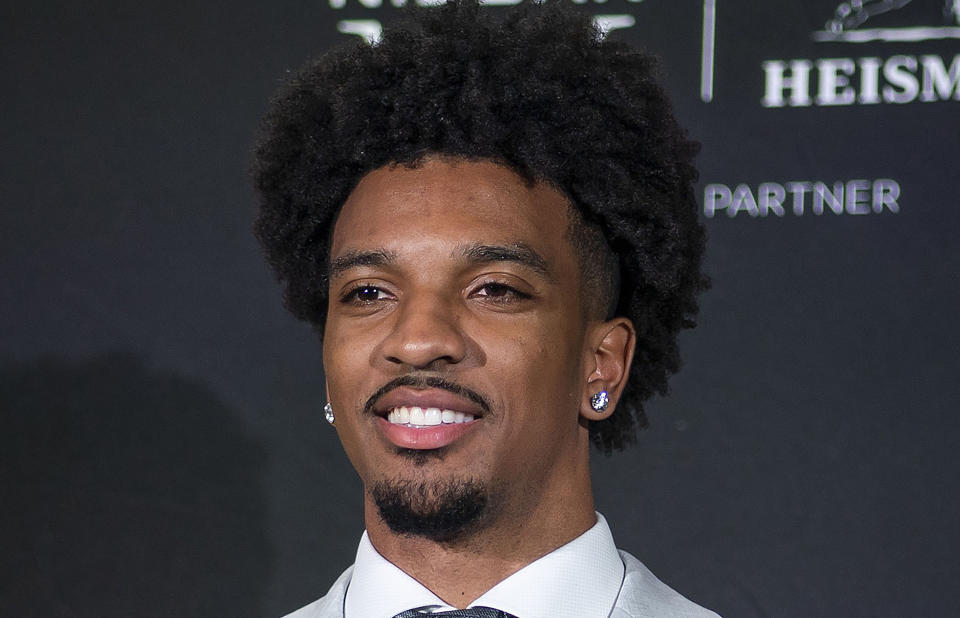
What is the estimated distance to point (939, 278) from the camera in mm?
2402

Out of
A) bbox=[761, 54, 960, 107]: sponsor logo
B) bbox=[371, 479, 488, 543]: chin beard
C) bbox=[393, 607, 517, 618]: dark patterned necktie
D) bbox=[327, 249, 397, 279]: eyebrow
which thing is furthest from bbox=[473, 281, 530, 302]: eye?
bbox=[761, 54, 960, 107]: sponsor logo

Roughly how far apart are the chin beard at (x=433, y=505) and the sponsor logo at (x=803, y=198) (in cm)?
110

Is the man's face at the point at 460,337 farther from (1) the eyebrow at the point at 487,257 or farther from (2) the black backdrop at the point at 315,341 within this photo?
(2) the black backdrop at the point at 315,341

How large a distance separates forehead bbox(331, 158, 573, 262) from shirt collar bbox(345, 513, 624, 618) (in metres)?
0.35

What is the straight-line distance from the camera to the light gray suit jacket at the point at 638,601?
166cm

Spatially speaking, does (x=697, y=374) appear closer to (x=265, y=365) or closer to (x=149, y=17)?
(x=265, y=365)

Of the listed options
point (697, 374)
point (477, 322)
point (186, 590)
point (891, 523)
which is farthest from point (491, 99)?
point (186, 590)

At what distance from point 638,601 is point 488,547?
21cm

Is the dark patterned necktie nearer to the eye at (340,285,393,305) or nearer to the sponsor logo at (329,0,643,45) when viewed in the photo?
the eye at (340,285,393,305)

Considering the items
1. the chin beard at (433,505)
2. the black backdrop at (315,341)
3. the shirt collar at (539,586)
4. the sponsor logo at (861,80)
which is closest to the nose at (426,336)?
the chin beard at (433,505)

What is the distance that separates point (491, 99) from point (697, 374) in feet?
3.17

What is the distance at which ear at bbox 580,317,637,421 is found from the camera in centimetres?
168

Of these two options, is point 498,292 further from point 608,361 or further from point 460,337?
point 608,361

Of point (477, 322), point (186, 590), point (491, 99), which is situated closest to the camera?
point (477, 322)
